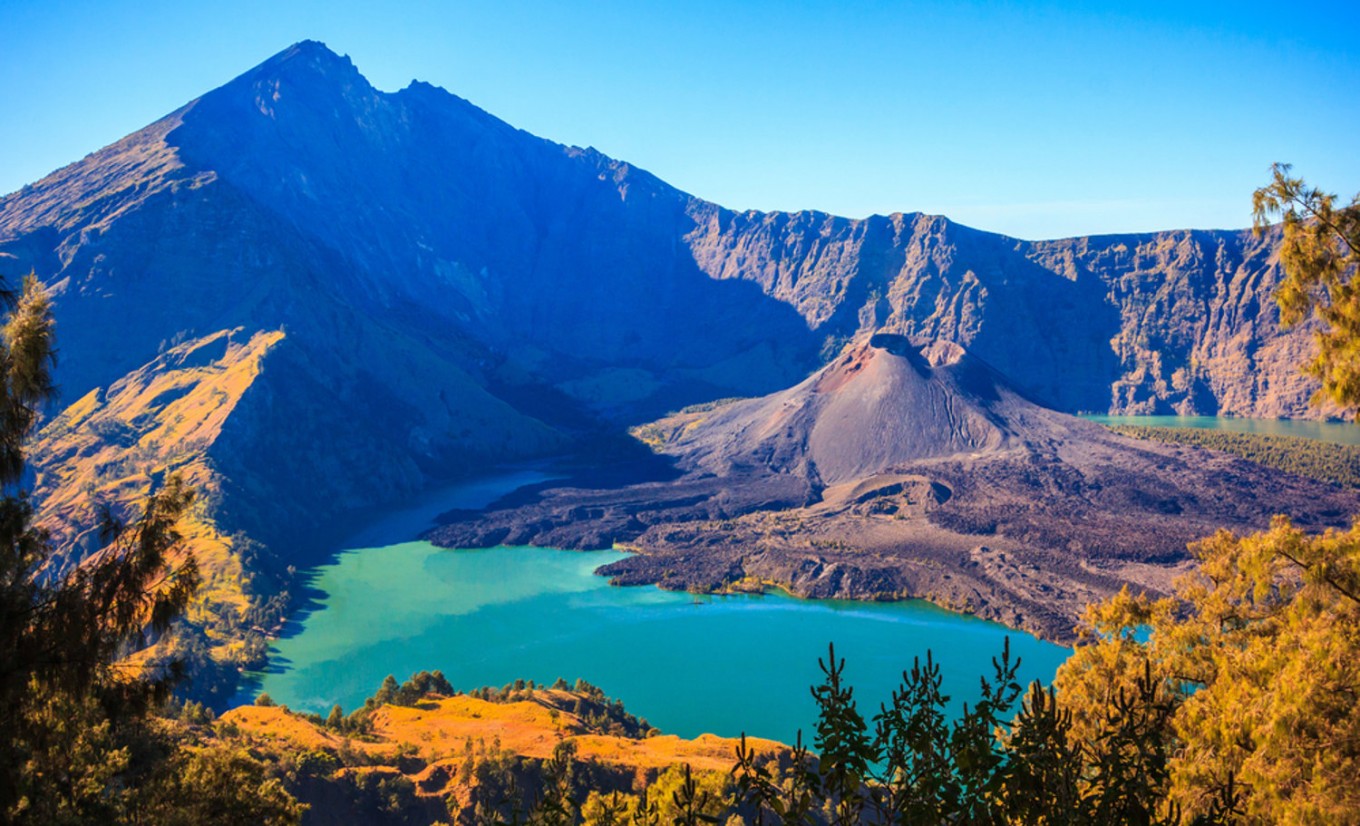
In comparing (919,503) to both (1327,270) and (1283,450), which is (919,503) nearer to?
(1283,450)

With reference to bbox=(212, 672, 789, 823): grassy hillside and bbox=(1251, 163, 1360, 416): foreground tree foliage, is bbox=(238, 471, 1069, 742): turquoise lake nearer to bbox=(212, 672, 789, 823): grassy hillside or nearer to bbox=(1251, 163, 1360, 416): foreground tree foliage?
bbox=(212, 672, 789, 823): grassy hillside

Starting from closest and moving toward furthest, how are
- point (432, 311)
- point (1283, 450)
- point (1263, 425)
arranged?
point (1283, 450)
point (1263, 425)
point (432, 311)

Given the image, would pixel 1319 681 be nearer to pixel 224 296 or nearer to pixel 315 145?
pixel 224 296

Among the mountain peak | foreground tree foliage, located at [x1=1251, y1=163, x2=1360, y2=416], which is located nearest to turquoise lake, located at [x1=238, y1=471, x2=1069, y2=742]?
foreground tree foliage, located at [x1=1251, y1=163, x2=1360, y2=416]

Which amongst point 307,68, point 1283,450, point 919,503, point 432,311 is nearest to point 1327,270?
point 919,503

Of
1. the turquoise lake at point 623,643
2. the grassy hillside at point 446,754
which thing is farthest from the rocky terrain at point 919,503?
the grassy hillside at point 446,754

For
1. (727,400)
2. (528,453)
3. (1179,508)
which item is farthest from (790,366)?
(1179,508)
